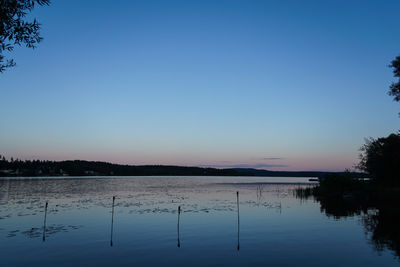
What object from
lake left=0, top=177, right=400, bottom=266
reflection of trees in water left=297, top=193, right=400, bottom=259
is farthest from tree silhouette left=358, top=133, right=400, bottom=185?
lake left=0, top=177, right=400, bottom=266

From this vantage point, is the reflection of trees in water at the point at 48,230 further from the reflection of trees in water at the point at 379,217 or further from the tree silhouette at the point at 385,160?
the tree silhouette at the point at 385,160

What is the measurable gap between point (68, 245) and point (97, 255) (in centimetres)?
443

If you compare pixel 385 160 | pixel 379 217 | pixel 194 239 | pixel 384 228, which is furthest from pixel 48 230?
pixel 385 160

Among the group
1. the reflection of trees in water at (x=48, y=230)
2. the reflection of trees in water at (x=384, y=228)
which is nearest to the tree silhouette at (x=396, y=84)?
the reflection of trees in water at (x=384, y=228)

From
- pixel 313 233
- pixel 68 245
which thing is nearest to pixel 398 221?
pixel 313 233

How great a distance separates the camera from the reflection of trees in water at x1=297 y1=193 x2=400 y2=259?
92.8 feet

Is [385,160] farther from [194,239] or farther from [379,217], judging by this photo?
[194,239]

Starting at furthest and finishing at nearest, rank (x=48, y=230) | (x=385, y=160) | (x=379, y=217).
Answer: (x=385, y=160)
(x=379, y=217)
(x=48, y=230)

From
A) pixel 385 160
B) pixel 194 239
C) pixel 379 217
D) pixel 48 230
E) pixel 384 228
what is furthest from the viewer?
pixel 385 160

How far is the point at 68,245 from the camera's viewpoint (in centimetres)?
2627

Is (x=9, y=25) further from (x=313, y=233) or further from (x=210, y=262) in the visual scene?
(x=313, y=233)

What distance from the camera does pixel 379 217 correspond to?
43.5 metres

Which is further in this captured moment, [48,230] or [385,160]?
[385,160]

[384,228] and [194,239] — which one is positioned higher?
[384,228]
